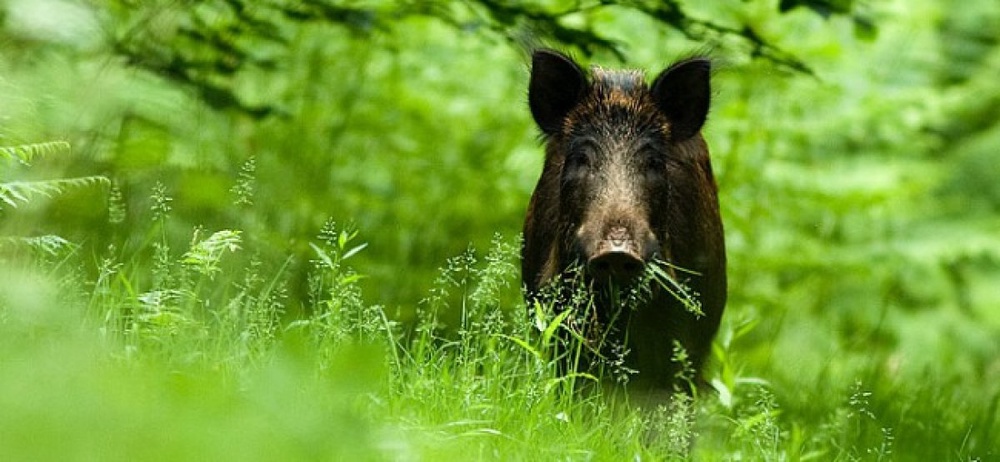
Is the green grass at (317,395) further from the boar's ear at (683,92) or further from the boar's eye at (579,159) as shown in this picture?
the boar's ear at (683,92)

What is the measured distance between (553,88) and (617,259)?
3.77 ft

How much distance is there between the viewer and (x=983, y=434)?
5.97 meters

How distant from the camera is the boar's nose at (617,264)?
514 cm

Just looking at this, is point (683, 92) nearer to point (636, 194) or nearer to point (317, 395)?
point (636, 194)

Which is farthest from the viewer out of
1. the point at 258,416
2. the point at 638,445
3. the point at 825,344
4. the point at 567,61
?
the point at 825,344

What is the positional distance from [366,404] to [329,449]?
1274 mm

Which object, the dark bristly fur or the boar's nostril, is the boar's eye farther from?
the boar's nostril

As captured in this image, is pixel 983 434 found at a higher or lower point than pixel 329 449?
lower

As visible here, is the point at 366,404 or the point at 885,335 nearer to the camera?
the point at 366,404

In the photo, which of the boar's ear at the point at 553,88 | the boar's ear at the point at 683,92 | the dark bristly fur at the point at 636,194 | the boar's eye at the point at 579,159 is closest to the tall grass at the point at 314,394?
the dark bristly fur at the point at 636,194

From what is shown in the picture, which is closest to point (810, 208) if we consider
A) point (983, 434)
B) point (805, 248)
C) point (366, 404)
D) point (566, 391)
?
point (805, 248)

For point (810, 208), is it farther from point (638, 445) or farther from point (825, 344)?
point (638, 445)

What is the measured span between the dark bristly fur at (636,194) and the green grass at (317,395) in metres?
0.28

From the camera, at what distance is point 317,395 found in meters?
2.89
